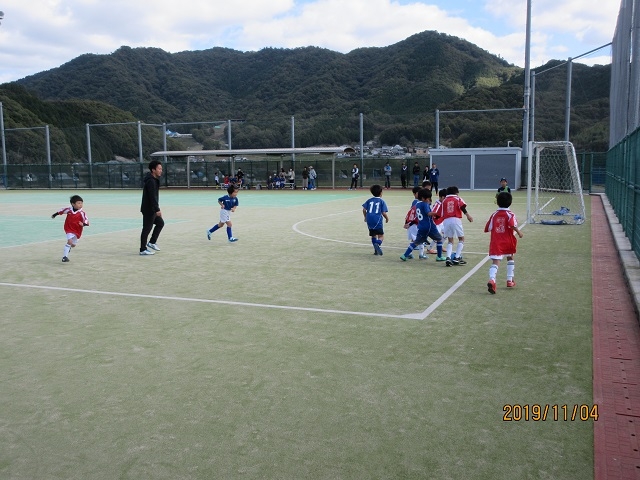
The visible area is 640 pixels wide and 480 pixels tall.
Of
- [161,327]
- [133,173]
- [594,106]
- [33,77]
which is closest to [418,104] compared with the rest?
[594,106]

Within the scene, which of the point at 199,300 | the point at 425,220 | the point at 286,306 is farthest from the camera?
the point at 425,220

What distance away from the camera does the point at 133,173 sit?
45000 millimetres

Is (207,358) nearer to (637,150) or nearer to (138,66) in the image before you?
(637,150)

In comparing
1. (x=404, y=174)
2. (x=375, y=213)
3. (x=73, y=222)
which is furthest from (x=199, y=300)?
(x=404, y=174)

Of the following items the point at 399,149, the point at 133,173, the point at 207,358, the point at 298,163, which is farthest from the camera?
the point at 133,173

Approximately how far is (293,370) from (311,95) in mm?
65564

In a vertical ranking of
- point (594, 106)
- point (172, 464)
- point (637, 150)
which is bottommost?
point (172, 464)

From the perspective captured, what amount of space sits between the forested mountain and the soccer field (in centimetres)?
2987

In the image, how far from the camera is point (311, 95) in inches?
2687

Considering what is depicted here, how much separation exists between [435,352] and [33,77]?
107 m

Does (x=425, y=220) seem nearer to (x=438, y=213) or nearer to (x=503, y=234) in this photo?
(x=438, y=213)

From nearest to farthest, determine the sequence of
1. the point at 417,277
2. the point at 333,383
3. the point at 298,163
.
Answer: the point at 333,383, the point at 417,277, the point at 298,163

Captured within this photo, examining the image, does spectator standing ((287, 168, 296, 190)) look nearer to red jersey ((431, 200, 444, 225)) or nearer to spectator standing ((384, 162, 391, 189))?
spectator standing ((384, 162, 391, 189))
